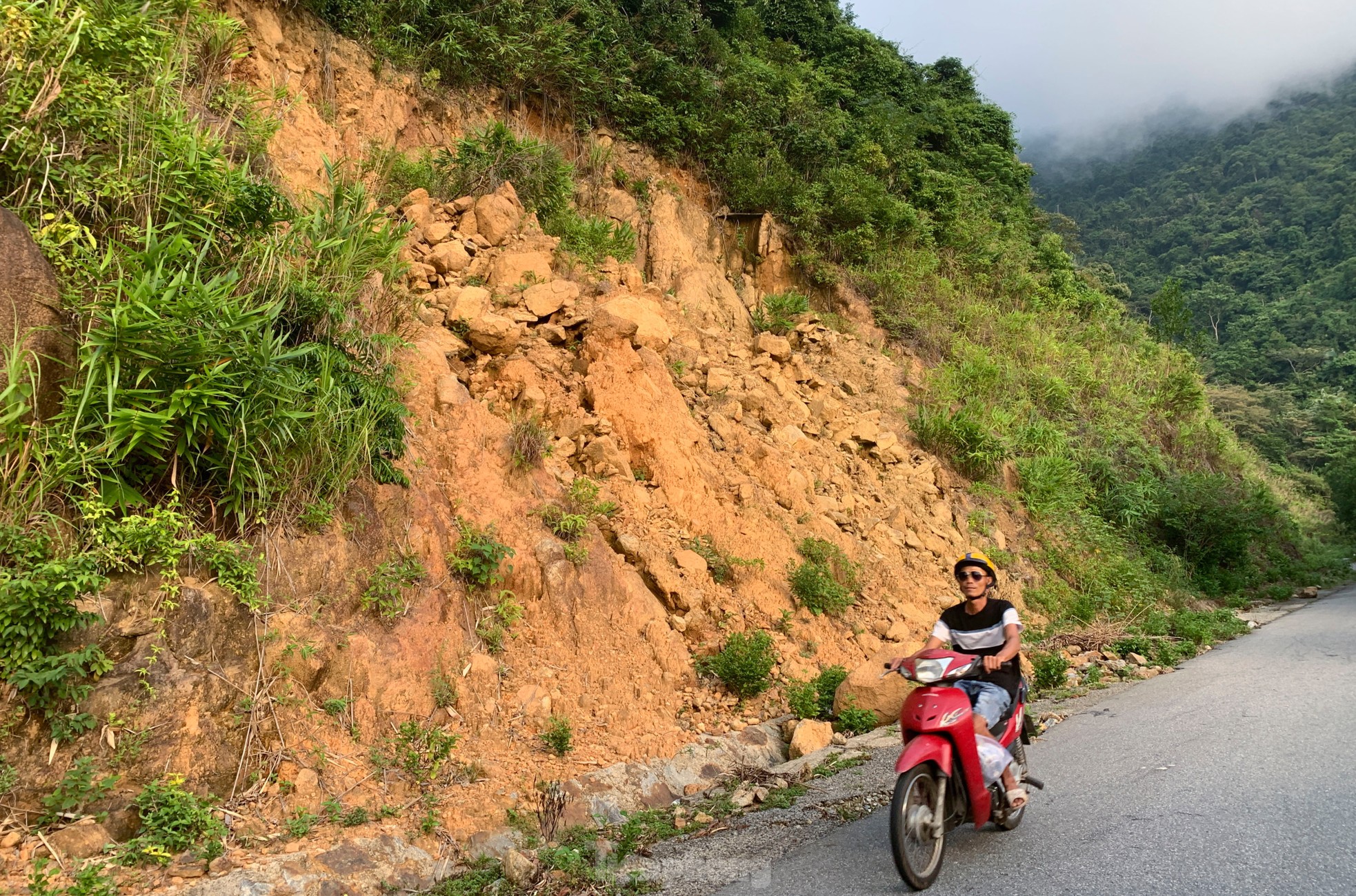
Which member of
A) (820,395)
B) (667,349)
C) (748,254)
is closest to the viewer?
(667,349)

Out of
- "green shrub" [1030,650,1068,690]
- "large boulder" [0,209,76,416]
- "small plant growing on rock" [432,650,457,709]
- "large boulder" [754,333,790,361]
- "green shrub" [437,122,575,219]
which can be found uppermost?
"green shrub" [437,122,575,219]

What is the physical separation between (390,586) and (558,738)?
1.60 meters

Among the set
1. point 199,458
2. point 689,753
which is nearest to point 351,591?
point 199,458

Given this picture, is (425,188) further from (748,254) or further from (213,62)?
(748,254)

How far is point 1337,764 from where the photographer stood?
4.70 metres

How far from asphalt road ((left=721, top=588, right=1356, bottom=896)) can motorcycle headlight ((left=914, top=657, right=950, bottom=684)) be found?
94 centimetres

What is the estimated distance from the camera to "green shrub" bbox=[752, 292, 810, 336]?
12.6m

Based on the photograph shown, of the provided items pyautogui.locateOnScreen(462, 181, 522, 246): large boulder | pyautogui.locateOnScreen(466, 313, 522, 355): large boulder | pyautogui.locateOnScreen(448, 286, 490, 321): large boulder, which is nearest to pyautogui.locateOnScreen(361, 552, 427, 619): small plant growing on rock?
pyautogui.locateOnScreen(466, 313, 522, 355): large boulder

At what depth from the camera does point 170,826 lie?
3764 mm

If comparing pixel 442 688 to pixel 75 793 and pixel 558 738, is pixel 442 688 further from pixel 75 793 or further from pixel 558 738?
pixel 75 793

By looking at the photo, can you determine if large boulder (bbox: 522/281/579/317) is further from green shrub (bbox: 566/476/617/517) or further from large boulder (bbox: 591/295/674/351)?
green shrub (bbox: 566/476/617/517)

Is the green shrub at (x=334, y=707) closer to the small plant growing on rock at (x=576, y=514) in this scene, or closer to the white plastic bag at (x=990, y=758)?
the small plant growing on rock at (x=576, y=514)

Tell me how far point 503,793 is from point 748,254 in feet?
34.7

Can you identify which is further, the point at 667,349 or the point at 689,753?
the point at 667,349
